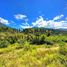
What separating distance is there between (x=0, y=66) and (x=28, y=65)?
168cm

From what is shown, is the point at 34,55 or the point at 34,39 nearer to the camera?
the point at 34,55

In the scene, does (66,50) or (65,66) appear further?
(66,50)

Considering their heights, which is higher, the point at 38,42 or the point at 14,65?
the point at 14,65

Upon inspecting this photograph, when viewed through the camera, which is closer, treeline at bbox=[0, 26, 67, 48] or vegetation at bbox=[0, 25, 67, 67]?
vegetation at bbox=[0, 25, 67, 67]

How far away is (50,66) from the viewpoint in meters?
10.0

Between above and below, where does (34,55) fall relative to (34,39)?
above

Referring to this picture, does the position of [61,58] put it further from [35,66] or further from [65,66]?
[35,66]

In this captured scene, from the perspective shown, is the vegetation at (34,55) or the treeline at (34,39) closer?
the vegetation at (34,55)

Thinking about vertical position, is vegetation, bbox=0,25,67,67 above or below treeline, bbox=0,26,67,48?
above

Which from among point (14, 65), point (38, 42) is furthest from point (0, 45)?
point (14, 65)

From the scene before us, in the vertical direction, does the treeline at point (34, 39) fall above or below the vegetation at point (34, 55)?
below

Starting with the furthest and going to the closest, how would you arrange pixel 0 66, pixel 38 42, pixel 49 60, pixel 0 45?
pixel 38 42
pixel 0 45
pixel 49 60
pixel 0 66

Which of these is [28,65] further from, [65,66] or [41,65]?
[65,66]

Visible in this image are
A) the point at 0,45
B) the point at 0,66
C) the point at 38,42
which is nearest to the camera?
the point at 0,66
